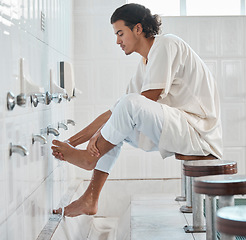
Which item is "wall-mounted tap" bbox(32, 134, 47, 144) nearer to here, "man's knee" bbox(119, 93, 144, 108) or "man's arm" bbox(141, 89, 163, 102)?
"man's knee" bbox(119, 93, 144, 108)

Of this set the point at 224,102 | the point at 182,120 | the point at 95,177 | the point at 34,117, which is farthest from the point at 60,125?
the point at 224,102

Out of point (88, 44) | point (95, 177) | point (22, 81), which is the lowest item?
point (95, 177)

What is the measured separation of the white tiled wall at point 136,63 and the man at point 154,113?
95 centimetres

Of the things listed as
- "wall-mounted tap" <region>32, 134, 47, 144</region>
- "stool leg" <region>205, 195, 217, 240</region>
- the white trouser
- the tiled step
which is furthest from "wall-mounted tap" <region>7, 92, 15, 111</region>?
the tiled step

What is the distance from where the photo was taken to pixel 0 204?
1608 millimetres

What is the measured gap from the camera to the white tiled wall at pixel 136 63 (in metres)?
3.69

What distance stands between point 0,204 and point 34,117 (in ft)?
2.14

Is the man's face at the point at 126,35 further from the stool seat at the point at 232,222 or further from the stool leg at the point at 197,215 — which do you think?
the stool seat at the point at 232,222

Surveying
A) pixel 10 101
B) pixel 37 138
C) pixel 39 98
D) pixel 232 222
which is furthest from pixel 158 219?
pixel 232 222

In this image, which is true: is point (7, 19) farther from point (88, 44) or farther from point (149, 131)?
point (88, 44)

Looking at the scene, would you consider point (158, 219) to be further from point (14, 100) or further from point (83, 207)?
point (14, 100)

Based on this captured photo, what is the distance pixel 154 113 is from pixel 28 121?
0.59 m

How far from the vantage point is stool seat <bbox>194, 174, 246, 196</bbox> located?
59.9 inches

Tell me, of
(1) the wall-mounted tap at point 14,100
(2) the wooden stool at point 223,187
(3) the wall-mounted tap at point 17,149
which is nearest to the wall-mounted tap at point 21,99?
(1) the wall-mounted tap at point 14,100
